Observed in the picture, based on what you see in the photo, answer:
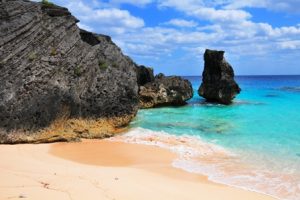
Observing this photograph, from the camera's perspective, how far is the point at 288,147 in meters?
16.2

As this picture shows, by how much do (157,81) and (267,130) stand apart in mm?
15012

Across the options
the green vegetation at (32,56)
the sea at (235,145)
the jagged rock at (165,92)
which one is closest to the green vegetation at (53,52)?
the green vegetation at (32,56)

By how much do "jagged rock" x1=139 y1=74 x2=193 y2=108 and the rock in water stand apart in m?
3.11

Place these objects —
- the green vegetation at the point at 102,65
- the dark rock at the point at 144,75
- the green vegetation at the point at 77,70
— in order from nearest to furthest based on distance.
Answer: the green vegetation at the point at 77,70 → the green vegetation at the point at 102,65 → the dark rock at the point at 144,75

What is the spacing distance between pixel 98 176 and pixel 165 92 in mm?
23763

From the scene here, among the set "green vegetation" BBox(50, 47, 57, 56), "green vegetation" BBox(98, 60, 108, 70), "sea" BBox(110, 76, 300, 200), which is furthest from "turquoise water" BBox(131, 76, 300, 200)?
"green vegetation" BBox(50, 47, 57, 56)

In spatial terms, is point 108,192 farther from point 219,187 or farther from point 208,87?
point 208,87

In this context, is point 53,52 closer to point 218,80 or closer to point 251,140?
point 251,140

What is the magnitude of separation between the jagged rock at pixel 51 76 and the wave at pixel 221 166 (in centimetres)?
223

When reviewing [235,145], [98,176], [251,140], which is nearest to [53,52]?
[98,176]

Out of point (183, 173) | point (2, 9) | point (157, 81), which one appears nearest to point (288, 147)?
point (183, 173)

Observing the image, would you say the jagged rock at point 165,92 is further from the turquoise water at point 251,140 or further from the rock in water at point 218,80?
the turquoise water at point 251,140

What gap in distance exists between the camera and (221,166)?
1284 centimetres

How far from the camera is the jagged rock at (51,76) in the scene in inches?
587
